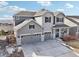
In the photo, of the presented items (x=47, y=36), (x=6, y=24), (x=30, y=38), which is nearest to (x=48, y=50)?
(x=47, y=36)

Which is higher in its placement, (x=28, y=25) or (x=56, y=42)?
(x=28, y=25)

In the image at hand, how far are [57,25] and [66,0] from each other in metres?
→ 0.37

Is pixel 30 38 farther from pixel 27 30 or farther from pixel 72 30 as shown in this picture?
pixel 72 30

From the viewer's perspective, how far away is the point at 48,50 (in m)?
2.28

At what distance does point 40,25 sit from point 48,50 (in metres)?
0.38

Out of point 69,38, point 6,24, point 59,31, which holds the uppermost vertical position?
point 6,24

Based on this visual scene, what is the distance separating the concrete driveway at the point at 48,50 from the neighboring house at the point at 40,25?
0.24 feet

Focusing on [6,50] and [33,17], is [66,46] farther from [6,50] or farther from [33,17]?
[6,50]

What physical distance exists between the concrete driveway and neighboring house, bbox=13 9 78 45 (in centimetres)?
7

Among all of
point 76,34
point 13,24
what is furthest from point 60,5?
point 13,24

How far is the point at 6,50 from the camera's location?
2229 mm

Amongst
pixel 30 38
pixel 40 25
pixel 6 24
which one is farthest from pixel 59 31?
pixel 6 24

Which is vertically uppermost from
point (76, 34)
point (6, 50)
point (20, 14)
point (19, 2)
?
point (19, 2)

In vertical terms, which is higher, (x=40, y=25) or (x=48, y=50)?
(x=40, y=25)
